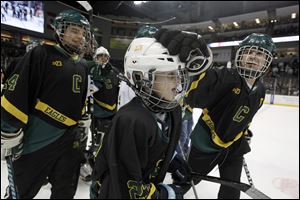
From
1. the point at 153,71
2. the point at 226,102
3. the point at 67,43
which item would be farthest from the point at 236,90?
the point at 67,43

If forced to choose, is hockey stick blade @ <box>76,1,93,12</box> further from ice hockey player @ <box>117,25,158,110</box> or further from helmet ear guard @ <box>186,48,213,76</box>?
helmet ear guard @ <box>186,48,213,76</box>

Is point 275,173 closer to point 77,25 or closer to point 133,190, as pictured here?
point 133,190

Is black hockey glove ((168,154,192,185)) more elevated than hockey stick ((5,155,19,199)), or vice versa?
black hockey glove ((168,154,192,185))

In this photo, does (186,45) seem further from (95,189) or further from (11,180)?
(11,180)

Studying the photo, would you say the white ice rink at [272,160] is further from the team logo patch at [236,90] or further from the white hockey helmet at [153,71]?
the white hockey helmet at [153,71]

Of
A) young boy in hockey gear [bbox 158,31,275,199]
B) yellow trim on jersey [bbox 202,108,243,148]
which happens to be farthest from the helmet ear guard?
yellow trim on jersey [bbox 202,108,243,148]

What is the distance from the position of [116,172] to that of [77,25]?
65 cm

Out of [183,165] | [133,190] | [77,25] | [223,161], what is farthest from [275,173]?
[77,25]

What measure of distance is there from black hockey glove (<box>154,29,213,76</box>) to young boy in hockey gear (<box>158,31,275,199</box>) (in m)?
→ 0.28

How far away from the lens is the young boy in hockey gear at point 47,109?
97 cm

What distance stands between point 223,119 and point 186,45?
25.9 inches

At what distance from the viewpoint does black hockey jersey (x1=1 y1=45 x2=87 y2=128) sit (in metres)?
0.97

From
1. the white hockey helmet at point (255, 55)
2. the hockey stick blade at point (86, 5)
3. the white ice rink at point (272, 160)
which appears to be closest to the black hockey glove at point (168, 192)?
the white ice rink at point (272, 160)

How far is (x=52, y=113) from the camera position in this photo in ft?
3.49
